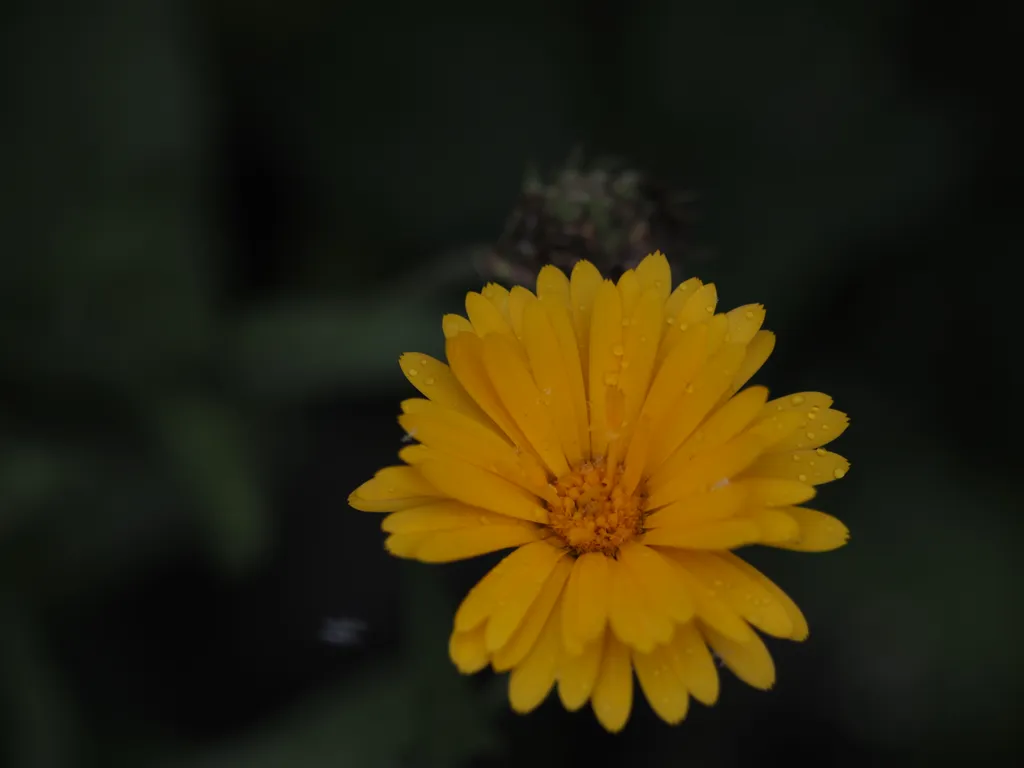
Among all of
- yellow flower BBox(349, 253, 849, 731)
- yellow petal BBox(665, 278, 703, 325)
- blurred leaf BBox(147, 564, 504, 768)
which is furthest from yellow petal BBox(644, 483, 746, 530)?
blurred leaf BBox(147, 564, 504, 768)

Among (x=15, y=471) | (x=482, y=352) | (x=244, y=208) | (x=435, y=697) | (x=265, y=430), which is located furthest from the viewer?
(x=244, y=208)

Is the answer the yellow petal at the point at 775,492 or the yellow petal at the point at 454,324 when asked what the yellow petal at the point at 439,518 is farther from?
the yellow petal at the point at 775,492

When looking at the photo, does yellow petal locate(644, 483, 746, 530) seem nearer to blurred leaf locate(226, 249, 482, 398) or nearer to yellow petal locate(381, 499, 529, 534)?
yellow petal locate(381, 499, 529, 534)

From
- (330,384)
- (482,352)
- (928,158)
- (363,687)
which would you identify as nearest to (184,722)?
(363,687)

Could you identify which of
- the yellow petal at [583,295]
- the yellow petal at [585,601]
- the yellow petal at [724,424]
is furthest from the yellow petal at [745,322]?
the yellow petal at [585,601]

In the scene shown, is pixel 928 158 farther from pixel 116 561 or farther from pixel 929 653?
pixel 116 561
